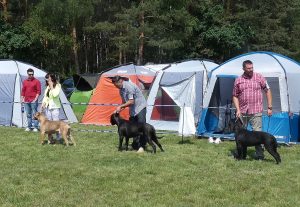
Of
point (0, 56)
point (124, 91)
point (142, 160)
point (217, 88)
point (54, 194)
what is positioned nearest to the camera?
point (54, 194)

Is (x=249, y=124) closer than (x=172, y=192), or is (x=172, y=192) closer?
(x=172, y=192)

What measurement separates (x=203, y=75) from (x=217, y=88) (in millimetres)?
1282

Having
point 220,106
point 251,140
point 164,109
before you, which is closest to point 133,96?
point 251,140

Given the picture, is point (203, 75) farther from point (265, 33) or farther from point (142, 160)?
point (265, 33)

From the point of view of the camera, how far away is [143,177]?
24.2ft

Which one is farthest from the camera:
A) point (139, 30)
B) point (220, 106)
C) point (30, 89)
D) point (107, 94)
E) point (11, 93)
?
point (139, 30)

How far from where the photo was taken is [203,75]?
13.9 meters

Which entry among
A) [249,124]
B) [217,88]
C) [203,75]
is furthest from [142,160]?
[203,75]

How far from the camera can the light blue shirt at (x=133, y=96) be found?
9.45 metres

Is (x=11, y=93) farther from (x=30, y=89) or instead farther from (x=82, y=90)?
(x=82, y=90)

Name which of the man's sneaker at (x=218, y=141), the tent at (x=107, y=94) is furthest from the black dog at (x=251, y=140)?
the tent at (x=107, y=94)

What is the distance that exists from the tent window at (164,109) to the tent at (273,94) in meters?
1.63

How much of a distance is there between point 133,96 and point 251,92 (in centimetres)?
223

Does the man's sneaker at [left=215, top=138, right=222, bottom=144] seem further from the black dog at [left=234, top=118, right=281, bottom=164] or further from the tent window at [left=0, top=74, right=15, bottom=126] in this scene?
the tent window at [left=0, top=74, right=15, bottom=126]
